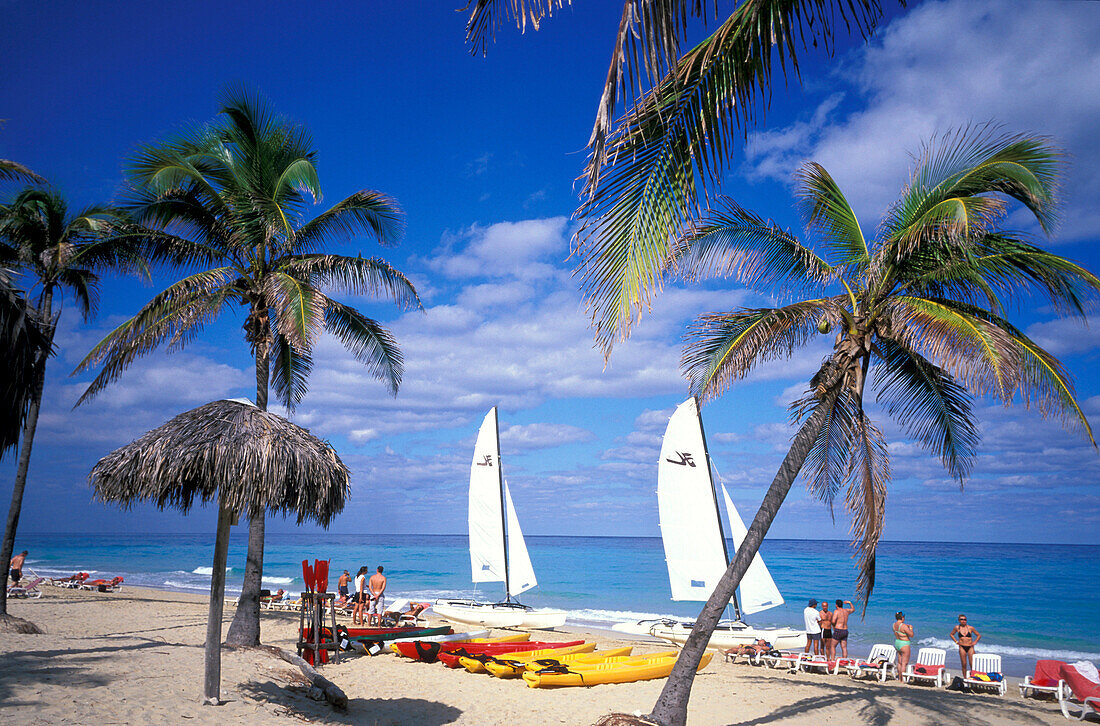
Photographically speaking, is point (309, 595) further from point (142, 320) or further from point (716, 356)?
point (716, 356)

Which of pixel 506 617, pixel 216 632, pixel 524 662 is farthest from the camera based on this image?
pixel 506 617

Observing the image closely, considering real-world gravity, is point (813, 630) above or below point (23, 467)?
below

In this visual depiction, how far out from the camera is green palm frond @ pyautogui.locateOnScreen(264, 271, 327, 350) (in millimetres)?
9383

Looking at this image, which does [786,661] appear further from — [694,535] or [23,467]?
[23,467]

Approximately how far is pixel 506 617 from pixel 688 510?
5.89m

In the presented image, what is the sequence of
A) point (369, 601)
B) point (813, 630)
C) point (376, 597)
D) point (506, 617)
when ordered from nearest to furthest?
point (813, 630) → point (376, 597) → point (369, 601) → point (506, 617)

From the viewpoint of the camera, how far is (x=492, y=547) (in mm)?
18500

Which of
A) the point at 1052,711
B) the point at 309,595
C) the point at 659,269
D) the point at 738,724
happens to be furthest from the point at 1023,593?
the point at 659,269

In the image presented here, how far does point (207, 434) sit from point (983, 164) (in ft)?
26.9

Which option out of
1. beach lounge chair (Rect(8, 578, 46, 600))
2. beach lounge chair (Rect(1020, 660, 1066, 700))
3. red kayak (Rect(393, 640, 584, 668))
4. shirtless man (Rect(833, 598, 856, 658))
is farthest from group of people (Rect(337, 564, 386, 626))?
beach lounge chair (Rect(1020, 660, 1066, 700))

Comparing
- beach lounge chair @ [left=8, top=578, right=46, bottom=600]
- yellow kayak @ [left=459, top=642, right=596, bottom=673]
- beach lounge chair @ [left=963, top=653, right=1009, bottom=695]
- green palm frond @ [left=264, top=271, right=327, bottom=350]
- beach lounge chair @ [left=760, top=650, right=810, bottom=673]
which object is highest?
green palm frond @ [left=264, top=271, right=327, bottom=350]

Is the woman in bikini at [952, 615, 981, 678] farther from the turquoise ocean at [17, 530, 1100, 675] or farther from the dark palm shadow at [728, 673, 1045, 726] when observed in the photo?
the turquoise ocean at [17, 530, 1100, 675]

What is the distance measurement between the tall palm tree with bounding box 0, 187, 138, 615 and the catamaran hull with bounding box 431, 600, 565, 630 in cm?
1037

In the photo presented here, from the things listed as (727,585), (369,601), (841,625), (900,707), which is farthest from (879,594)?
(727,585)
